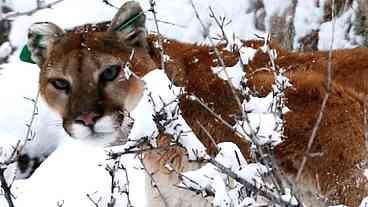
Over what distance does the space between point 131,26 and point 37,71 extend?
300 centimetres

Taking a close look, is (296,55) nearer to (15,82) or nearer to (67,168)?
(67,168)

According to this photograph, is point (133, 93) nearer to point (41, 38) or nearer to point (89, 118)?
point (89, 118)

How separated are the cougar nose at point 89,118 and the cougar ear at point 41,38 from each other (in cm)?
77

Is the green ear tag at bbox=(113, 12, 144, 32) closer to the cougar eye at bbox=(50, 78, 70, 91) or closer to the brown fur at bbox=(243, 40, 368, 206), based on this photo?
the cougar eye at bbox=(50, 78, 70, 91)

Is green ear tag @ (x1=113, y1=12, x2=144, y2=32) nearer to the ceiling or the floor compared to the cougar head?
nearer to the ceiling

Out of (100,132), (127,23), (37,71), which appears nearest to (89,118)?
(100,132)

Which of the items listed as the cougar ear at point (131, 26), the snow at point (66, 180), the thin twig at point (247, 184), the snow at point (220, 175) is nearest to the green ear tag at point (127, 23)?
the cougar ear at point (131, 26)

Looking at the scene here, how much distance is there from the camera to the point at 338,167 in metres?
5.90

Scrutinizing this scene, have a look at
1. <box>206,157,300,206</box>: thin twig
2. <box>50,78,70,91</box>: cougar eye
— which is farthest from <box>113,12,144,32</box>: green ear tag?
<box>206,157,300,206</box>: thin twig

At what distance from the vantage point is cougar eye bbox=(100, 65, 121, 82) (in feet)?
19.9

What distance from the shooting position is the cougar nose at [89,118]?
5.77 meters

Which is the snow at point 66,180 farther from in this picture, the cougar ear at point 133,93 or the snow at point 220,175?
the snow at point 220,175

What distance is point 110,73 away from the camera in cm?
609

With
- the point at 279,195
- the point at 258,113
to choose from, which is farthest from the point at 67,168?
the point at 279,195
